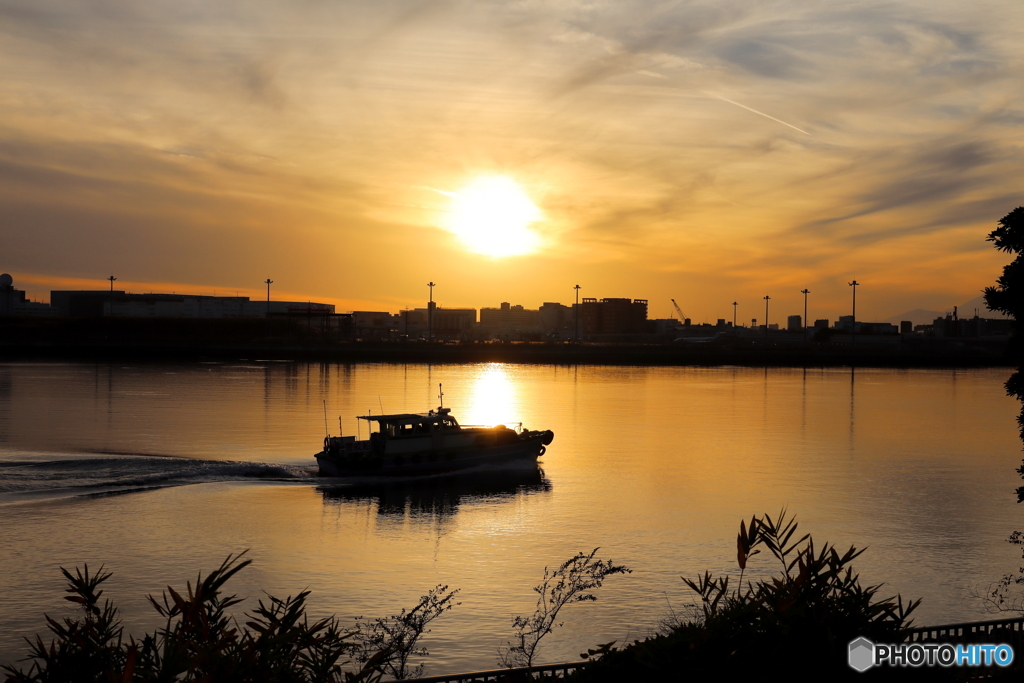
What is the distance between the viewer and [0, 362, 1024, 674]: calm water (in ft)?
99.2

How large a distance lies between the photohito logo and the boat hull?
Result: 44101 millimetres

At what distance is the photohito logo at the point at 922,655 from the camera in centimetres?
857

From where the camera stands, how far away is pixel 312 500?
160 ft

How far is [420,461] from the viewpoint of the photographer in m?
56.6

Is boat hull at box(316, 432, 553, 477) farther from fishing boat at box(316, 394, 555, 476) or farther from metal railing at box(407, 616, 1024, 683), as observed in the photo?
metal railing at box(407, 616, 1024, 683)

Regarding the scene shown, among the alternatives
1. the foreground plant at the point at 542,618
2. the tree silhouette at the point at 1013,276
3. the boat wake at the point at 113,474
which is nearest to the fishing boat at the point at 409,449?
the boat wake at the point at 113,474

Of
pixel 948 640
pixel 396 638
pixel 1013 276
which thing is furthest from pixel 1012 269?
pixel 396 638

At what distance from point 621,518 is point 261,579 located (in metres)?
19.3

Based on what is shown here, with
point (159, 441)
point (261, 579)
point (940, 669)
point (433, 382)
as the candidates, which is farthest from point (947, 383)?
point (940, 669)

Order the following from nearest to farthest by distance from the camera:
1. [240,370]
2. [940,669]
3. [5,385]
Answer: [940,669] < [5,385] < [240,370]

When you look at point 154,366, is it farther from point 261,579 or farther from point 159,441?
point 261,579

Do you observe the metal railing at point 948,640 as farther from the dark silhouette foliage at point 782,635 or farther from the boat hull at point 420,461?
the boat hull at point 420,461

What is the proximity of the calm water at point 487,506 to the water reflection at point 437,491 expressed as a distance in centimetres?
27

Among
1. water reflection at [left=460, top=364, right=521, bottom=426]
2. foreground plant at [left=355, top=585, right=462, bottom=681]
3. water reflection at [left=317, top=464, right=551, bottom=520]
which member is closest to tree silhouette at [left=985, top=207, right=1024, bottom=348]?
foreground plant at [left=355, top=585, right=462, bottom=681]
